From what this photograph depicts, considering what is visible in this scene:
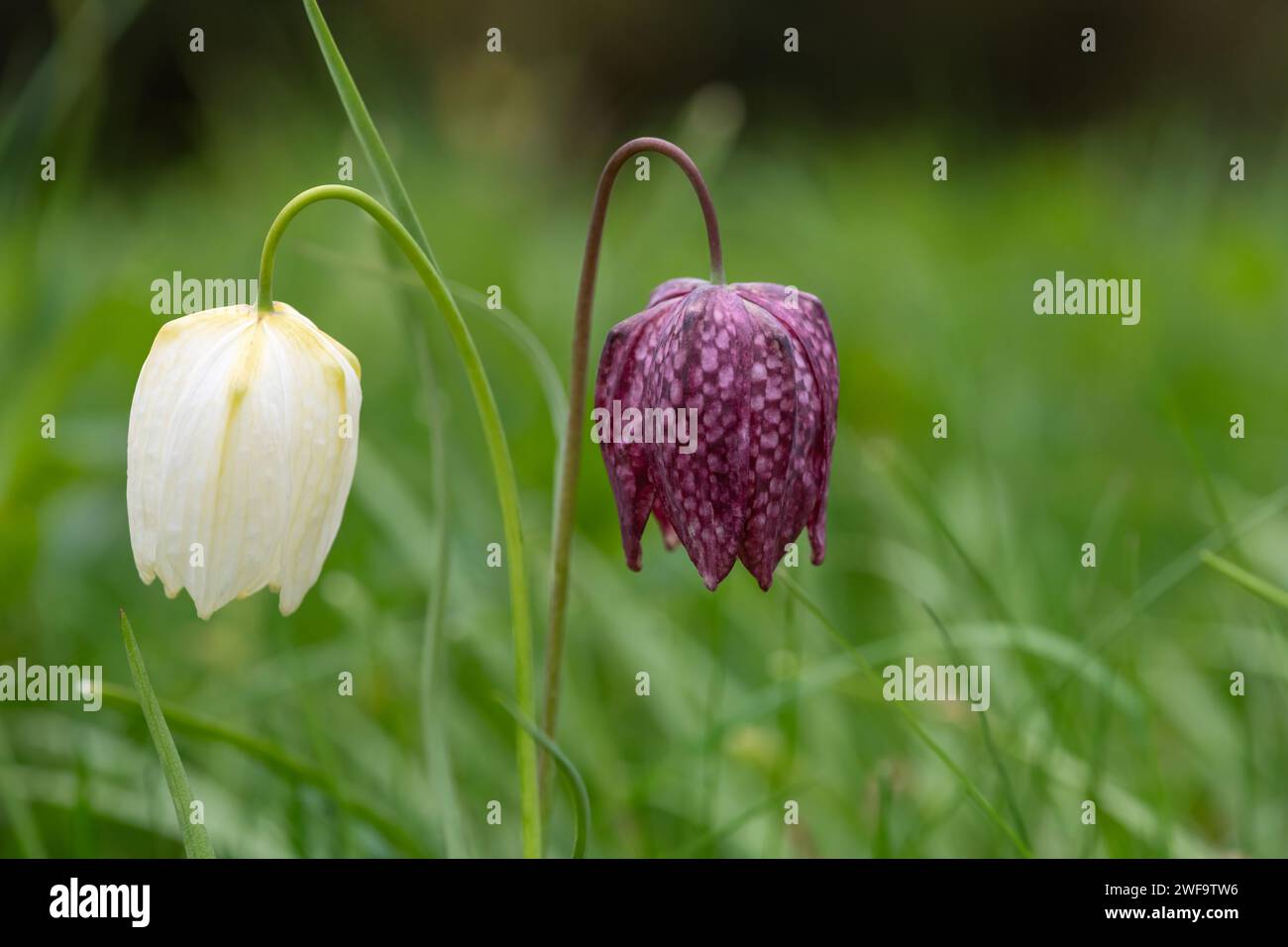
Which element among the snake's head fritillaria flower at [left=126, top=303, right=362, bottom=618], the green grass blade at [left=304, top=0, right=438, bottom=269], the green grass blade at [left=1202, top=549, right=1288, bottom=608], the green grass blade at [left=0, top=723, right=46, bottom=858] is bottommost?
the green grass blade at [left=0, top=723, right=46, bottom=858]

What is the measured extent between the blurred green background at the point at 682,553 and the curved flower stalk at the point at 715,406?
10.1 inches

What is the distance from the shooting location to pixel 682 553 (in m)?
2.32

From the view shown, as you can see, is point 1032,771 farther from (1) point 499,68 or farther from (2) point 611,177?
(1) point 499,68

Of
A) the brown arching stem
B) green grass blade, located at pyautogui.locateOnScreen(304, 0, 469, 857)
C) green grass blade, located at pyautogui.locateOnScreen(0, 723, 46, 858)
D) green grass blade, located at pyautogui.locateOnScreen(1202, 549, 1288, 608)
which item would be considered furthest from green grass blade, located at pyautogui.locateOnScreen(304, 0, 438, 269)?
green grass blade, located at pyautogui.locateOnScreen(0, 723, 46, 858)

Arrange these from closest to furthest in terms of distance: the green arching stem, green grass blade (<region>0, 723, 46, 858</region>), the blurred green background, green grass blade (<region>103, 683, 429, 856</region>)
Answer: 1. the green arching stem
2. green grass blade (<region>103, 683, 429, 856</region>)
3. green grass blade (<region>0, 723, 46, 858</region>)
4. the blurred green background

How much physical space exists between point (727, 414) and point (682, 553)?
130 centimetres

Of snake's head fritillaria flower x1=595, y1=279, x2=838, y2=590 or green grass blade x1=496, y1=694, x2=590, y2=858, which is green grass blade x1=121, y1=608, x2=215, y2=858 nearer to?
green grass blade x1=496, y1=694, x2=590, y2=858

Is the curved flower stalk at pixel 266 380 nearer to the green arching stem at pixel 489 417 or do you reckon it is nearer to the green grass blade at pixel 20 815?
the green arching stem at pixel 489 417

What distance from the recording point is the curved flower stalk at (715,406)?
40.7 inches

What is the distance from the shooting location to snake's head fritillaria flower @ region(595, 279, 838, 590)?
104cm

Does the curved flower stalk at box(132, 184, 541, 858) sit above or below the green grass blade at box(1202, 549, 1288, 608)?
above

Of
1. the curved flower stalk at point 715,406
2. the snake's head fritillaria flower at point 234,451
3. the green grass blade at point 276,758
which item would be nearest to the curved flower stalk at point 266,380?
the snake's head fritillaria flower at point 234,451
